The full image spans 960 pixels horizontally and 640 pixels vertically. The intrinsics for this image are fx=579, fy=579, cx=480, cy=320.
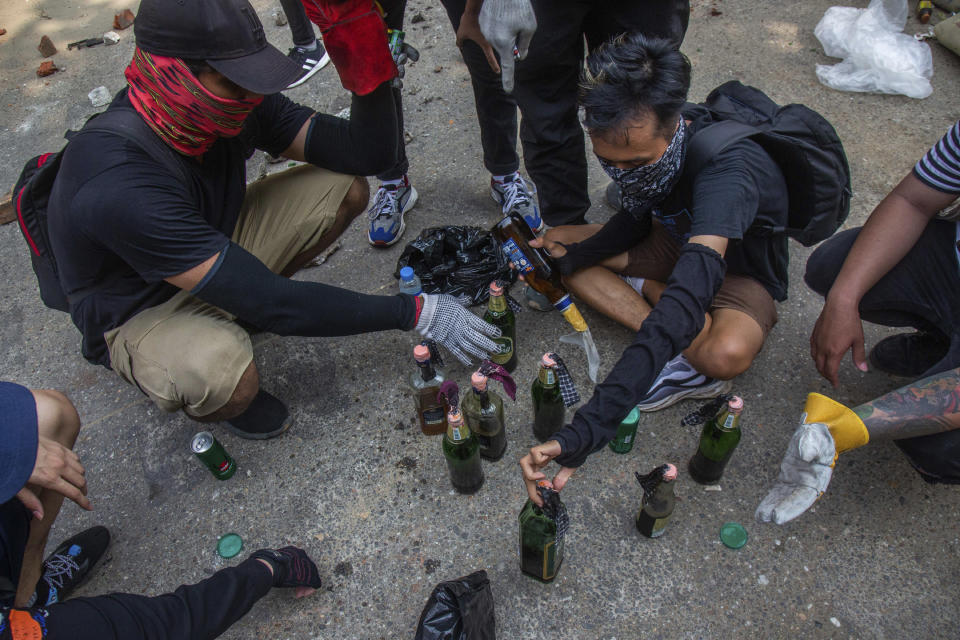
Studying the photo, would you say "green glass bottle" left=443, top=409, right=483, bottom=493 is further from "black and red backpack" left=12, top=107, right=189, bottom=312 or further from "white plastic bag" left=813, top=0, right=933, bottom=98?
"white plastic bag" left=813, top=0, right=933, bottom=98

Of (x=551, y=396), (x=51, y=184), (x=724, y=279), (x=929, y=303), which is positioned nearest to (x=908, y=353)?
(x=929, y=303)

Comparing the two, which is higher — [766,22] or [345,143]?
[345,143]

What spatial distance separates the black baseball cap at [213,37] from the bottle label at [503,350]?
4.66 ft

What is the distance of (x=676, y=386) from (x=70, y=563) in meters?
2.63

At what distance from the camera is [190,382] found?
2.35 metres

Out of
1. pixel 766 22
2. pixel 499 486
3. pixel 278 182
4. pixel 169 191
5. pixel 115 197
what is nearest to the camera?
pixel 115 197

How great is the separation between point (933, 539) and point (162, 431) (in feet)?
11.1

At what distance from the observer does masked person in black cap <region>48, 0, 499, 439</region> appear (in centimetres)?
205

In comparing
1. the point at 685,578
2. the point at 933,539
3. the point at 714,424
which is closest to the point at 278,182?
the point at 714,424

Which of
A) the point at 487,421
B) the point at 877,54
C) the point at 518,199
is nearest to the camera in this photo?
the point at 487,421

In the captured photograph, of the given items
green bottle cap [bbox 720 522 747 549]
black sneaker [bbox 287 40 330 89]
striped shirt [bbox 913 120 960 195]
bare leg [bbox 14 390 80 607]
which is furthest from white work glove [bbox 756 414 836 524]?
black sneaker [bbox 287 40 330 89]

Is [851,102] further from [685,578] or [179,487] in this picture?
[179,487]

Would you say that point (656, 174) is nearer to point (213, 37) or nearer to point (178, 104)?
point (213, 37)

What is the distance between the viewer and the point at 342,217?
3111mm
